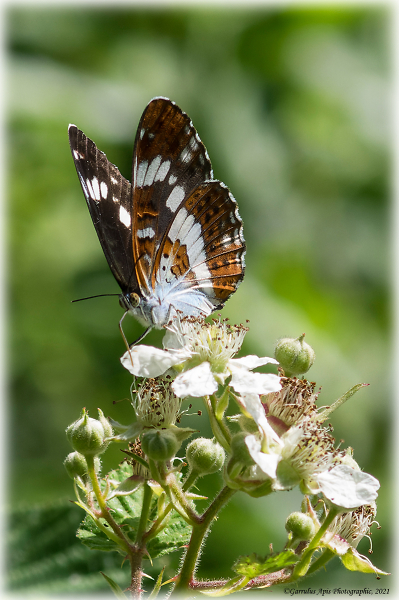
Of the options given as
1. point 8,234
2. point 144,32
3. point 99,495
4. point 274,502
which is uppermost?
point 144,32

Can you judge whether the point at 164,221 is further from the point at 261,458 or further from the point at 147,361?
the point at 261,458

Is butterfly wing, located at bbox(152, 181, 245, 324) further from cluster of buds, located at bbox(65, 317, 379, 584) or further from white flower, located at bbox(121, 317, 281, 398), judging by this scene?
cluster of buds, located at bbox(65, 317, 379, 584)

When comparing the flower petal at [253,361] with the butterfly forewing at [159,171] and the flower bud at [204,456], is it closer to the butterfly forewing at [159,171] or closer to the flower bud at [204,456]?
the flower bud at [204,456]

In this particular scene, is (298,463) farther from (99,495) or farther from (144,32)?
(144,32)

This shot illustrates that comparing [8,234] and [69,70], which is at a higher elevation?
[69,70]

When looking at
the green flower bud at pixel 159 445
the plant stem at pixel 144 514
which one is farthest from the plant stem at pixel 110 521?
the green flower bud at pixel 159 445

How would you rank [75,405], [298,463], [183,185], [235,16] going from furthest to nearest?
[235,16] → [75,405] → [183,185] → [298,463]

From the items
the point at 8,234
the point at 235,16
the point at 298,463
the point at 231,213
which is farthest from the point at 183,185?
the point at 235,16

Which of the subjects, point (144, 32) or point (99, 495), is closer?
point (99, 495)

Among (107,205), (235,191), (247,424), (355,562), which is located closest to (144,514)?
(247,424)
